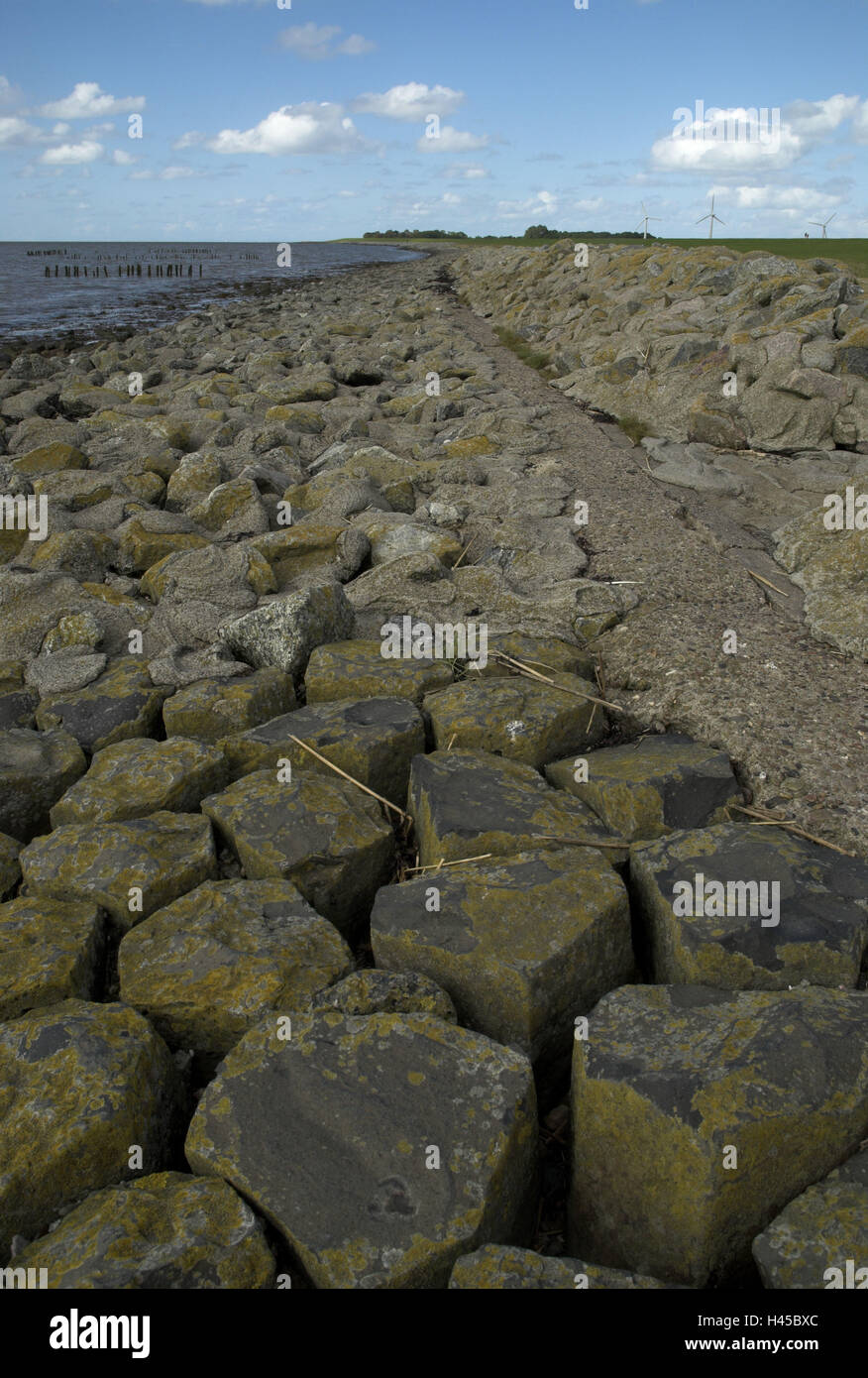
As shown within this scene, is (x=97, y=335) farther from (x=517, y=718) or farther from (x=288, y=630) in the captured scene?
(x=517, y=718)

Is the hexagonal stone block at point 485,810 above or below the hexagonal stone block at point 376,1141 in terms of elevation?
above

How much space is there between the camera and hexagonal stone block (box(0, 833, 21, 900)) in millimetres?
3805

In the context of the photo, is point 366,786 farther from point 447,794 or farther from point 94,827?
point 94,827

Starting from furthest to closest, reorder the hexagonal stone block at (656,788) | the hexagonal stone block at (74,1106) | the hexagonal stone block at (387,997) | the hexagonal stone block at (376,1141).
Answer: the hexagonal stone block at (656,788) < the hexagonal stone block at (387,997) < the hexagonal stone block at (74,1106) < the hexagonal stone block at (376,1141)

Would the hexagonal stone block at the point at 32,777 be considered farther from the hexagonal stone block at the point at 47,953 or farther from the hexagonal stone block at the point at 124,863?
the hexagonal stone block at the point at 47,953

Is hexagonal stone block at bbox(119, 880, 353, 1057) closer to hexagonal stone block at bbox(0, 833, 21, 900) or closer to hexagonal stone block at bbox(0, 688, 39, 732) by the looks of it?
hexagonal stone block at bbox(0, 833, 21, 900)

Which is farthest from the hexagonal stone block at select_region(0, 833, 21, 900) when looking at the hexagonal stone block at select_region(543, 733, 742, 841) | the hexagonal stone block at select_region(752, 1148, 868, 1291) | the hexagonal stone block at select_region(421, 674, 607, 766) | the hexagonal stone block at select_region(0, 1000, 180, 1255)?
the hexagonal stone block at select_region(752, 1148, 868, 1291)

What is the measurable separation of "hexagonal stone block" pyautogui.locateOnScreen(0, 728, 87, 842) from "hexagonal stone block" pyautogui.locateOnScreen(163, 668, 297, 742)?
20.7 inches

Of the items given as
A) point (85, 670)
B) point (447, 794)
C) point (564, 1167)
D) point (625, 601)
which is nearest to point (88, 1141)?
point (564, 1167)

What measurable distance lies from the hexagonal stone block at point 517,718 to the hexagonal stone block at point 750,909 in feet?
3.26

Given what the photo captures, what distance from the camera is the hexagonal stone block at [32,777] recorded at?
4285 mm

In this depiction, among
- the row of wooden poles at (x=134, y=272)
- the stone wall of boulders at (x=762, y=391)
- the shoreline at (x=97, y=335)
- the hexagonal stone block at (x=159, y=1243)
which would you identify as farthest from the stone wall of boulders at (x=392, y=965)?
the row of wooden poles at (x=134, y=272)

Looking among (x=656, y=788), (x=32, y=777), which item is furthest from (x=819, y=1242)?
(x=32, y=777)

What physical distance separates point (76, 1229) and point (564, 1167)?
1.49m
